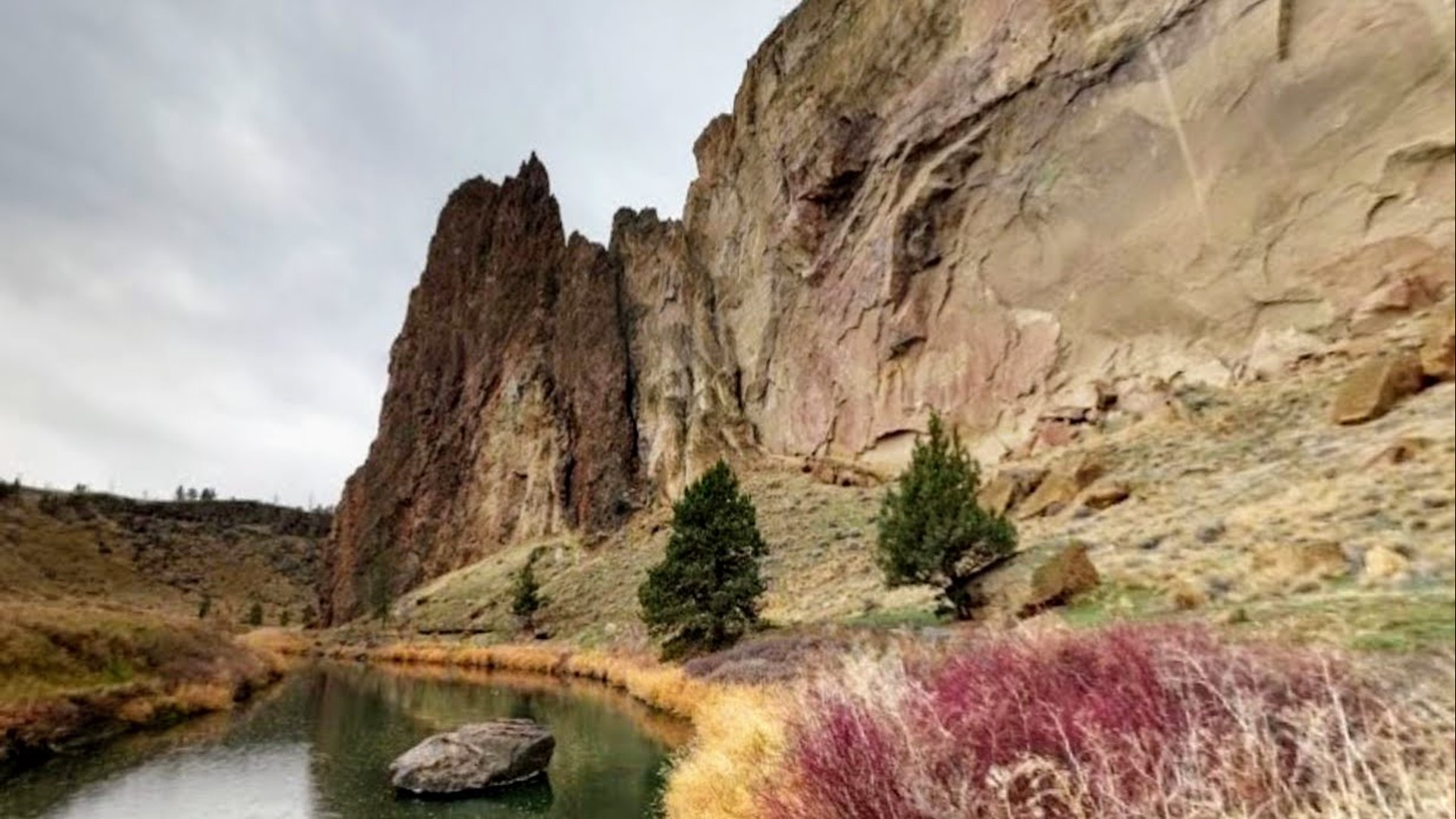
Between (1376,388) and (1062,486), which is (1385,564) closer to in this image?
(1376,388)

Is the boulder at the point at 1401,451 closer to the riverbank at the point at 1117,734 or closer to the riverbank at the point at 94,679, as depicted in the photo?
the riverbank at the point at 1117,734

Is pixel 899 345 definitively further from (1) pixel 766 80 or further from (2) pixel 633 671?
(1) pixel 766 80

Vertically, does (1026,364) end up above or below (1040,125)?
below

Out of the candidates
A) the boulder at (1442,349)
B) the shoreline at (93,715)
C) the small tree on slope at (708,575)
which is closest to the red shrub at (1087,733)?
the boulder at (1442,349)

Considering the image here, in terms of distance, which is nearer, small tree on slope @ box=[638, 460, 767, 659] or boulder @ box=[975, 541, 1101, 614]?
boulder @ box=[975, 541, 1101, 614]

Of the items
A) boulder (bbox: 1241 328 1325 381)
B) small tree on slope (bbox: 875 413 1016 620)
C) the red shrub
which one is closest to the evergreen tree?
small tree on slope (bbox: 875 413 1016 620)

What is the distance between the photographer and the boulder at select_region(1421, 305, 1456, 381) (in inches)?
126

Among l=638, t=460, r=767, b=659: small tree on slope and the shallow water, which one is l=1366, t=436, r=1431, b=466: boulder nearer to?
the shallow water

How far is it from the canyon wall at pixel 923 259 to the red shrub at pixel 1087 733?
2.04m

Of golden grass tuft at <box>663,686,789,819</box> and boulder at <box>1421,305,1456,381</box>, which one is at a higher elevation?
boulder at <box>1421,305,1456,381</box>

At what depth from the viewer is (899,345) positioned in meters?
47.9

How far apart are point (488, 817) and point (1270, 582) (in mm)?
13533

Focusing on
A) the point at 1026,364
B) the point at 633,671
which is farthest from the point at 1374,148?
the point at 633,671

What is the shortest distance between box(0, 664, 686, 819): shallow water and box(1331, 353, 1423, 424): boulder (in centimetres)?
1256
